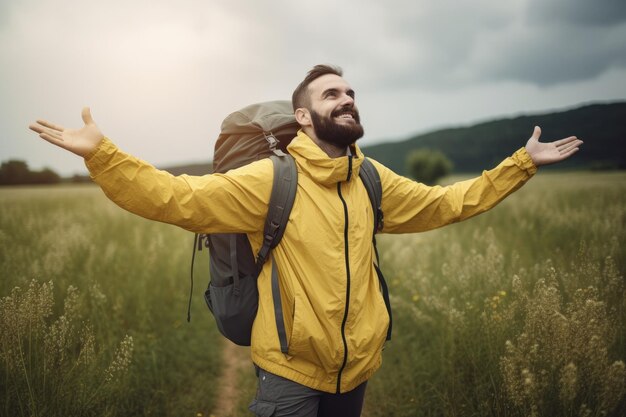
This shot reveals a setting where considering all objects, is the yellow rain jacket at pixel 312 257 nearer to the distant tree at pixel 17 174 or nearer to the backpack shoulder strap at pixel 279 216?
the backpack shoulder strap at pixel 279 216

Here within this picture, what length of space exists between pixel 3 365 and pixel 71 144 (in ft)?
6.67

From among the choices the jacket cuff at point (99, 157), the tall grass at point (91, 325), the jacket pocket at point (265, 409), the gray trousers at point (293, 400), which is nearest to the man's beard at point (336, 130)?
the jacket cuff at point (99, 157)

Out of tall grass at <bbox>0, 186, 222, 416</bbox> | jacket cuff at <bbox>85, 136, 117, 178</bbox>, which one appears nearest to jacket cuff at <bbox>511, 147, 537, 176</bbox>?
jacket cuff at <bbox>85, 136, 117, 178</bbox>

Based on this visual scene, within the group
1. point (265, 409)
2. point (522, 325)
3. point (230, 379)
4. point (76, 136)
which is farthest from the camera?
point (230, 379)

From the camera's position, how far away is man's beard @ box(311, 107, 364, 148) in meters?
2.31

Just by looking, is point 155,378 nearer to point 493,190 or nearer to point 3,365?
point 3,365

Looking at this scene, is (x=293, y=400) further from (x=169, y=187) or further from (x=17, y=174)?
(x=17, y=174)

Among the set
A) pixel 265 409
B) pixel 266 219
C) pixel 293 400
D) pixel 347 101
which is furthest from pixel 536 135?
pixel 265 409

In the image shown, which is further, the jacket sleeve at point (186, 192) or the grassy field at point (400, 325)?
the grassy field at point (400, 325)

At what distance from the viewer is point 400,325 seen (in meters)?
5.09

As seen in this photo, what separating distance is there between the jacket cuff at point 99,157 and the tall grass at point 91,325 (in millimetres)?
1361

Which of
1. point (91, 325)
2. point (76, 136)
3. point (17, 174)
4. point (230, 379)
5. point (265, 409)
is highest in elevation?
point (76, 136)

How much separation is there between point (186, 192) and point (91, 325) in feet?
6.32

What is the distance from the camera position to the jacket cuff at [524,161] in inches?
106
